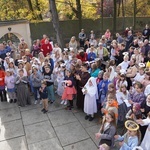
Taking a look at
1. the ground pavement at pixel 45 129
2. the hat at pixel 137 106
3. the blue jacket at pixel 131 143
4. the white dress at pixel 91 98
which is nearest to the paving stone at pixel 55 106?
the ground pavement at pixel 45 129

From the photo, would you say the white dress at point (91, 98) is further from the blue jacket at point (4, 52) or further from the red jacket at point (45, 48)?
the blue jacket at point (4, 52)

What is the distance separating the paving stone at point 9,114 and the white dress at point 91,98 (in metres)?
2.51

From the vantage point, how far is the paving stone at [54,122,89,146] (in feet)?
20.8

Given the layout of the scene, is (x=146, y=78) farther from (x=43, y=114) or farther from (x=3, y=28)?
(x=3, y=28)

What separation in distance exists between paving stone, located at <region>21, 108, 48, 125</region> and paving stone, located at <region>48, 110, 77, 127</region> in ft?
0.88

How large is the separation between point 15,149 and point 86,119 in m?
2.49

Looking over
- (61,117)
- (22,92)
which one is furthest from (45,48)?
(61,117)

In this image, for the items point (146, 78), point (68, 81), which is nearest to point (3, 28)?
point (68, 81)

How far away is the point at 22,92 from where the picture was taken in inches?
330

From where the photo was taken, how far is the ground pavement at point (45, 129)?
618 centimetres

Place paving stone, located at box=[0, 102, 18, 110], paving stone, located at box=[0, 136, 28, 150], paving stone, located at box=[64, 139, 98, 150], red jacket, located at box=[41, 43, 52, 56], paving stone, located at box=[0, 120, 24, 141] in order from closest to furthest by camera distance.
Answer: paving stone, located at box=[64, 139, 98, 150] → paving stone, located at box=[0, 136, 28, 150] → paving stone, located at box=[0, 120, 24, 141] → paving stone, located at box=[0, 102, 18, 110] → red jacket, located at box=[41, 43, 52, 56]

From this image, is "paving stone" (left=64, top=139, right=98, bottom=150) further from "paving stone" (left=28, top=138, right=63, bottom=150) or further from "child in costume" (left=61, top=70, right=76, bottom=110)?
"child in costume" (left=61, top=70, right=76, bottom=110)

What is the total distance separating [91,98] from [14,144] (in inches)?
107

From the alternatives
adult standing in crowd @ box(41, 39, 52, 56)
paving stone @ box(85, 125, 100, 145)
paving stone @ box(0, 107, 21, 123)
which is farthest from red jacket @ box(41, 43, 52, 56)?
paving stone @ box(85, 125, 100, 145)
